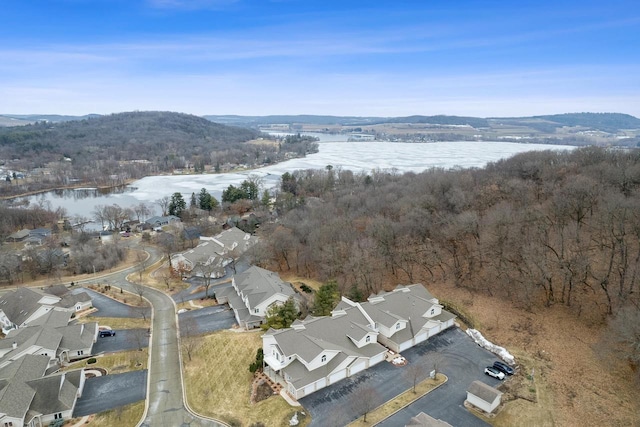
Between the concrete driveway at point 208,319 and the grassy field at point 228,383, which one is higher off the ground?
the grassy field at point 228,383

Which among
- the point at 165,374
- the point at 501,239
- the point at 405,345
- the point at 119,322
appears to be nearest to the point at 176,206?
the point at 119,322

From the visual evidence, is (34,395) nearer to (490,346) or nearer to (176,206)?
(490,346)

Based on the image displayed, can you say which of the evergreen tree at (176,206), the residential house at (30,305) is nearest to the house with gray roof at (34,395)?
the residential house at (30,305)

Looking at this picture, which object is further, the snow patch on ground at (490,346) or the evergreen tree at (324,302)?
the evergreen tree at (324,302)

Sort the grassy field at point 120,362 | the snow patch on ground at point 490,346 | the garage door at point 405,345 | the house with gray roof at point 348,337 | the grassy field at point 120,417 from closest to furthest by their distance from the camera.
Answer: the grassy field at point 120,417
the house with gray roof at point 348,337
the snow patch on ground at point 490,346
the grassy field at point 120,362
the garage door at point 405,345

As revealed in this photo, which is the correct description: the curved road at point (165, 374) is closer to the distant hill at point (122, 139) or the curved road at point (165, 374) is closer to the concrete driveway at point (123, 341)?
the concrete driveway at point (123, 341)

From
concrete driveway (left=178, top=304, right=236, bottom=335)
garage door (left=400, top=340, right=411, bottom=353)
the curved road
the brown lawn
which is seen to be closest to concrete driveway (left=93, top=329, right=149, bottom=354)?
the curved road
